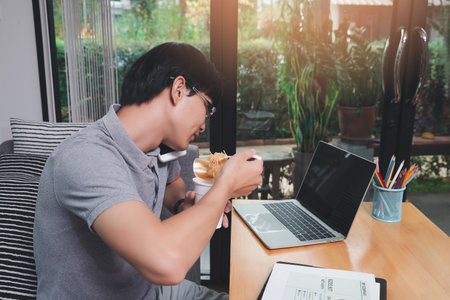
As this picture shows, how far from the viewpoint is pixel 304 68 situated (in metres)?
2.13

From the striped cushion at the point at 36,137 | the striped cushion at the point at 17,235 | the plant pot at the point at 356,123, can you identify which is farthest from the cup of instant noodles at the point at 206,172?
the plant pot at the point at 356,123

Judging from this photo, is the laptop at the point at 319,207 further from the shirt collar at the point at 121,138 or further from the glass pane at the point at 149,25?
the glass pane at the point at 149,25

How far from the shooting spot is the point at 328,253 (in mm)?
1159

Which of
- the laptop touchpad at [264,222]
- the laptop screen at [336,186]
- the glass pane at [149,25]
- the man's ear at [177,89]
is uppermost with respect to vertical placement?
the glass pane at [149,25]

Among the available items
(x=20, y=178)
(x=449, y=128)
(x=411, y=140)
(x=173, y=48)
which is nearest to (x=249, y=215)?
(x=173, y=48)

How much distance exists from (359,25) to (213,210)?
1.59 metres

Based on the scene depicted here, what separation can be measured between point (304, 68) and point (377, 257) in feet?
4.14

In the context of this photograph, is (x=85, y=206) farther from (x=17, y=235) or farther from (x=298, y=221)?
(x=298, y=221)

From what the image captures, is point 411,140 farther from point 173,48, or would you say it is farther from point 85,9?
point 85,9

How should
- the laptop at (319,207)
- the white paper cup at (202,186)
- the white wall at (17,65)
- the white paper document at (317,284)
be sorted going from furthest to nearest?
the white wall at (17,65) → the laptop at (319,207) → the white paper cup at (202,186) → the white paper document at (317,284)

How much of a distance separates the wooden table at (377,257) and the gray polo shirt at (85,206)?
1.09 ft

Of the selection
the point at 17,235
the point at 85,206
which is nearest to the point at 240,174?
the point at 85,206

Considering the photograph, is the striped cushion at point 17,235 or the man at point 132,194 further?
the striped cushion at point 17,235

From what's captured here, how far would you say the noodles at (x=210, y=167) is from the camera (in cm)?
116
